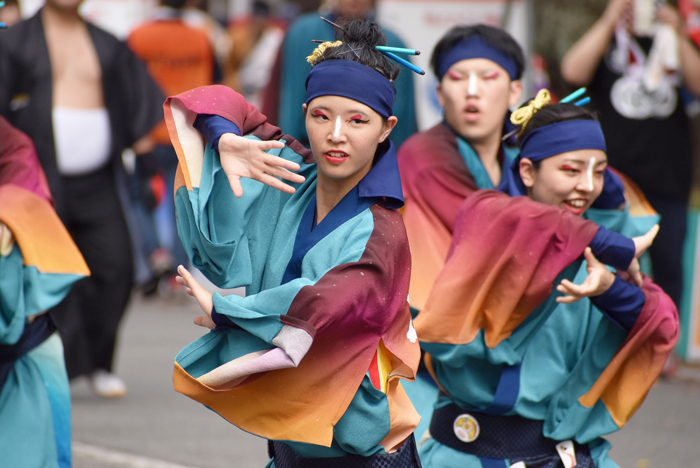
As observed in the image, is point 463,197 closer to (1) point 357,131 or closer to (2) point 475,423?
(2) point 475,423

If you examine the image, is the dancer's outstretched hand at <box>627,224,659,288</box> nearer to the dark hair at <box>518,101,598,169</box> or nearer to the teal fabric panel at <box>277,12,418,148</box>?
the dark hair at <box>518,101,598,169</box>

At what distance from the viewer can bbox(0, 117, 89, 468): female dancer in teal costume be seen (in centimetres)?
332

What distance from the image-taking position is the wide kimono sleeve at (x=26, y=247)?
3309mm

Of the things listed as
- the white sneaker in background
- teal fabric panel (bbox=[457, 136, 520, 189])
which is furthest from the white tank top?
teal fabric panel (bbox=[457, 136, 520, 189])

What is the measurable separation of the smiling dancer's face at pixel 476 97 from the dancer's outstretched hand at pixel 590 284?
3.27ft

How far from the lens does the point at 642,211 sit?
356 cm

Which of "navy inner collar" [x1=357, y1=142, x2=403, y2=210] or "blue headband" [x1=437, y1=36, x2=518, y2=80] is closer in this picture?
"navy inner collar" [x1=357, y1=142, x2=403, y2=210]

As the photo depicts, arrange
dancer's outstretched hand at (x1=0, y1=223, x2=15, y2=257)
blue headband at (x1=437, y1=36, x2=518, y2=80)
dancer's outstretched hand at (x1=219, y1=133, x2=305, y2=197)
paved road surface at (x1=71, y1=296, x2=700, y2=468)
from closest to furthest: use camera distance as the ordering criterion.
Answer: dancer's outstretched hand at (x1=219, y1=133, x2=305, y2=197)
dancer's outstretched hand at (x1=0, y1=223, x2=15, y2=257)
blue headband at (x1=437, y1=36, x2=518, y2=80)
paved road surface at (x1=71, y1=296, x2=700, y2=468)

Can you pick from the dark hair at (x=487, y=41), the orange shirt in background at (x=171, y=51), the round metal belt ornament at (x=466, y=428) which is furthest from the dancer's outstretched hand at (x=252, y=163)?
the orange shirt in background at (x=171, y=51)

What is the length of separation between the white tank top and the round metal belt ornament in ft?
9.20

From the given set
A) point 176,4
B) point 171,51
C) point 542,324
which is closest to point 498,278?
point 542,324

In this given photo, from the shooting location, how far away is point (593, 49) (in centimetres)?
568

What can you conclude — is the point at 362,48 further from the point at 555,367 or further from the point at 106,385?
the point at 106,385

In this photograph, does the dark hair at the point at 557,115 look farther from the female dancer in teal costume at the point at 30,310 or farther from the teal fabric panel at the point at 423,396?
the female dancer in teal costume at the point at 30,310
